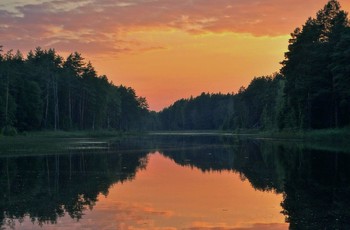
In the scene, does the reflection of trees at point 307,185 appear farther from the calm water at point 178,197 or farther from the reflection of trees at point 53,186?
the reflection of trees at point 53,186

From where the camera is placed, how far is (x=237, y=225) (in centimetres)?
1380

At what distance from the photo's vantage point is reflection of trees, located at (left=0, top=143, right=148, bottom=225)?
1606 centimetres

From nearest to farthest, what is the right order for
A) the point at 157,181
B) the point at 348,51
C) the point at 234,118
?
the point at 157,181 → the point at 348,51 → the point at 234,118

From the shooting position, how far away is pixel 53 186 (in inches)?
879

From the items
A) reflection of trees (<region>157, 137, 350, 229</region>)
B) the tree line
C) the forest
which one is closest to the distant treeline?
the forest

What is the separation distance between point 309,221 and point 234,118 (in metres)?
177

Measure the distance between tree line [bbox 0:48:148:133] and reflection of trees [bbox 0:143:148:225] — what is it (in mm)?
44319

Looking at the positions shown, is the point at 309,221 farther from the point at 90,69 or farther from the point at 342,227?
the point at 90,69

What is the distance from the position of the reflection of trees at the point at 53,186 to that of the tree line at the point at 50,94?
145 feet

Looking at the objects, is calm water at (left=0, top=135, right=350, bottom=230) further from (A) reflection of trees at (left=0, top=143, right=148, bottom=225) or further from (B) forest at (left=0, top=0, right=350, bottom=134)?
(B) forest at (left=0, top=0, right=350, bottom=134)

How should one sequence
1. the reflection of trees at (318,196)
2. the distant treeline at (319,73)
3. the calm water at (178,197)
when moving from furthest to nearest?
1. the distant treeline at (319,73)
2. the calm water at (178,197)
3. the reflection of trees at (318,196)

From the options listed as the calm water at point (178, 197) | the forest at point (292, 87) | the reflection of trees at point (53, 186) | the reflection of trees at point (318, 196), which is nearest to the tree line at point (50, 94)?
the forest at point (292, 87)

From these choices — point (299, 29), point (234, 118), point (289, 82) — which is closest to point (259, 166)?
point (289, 82)

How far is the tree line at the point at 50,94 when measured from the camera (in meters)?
82.4
